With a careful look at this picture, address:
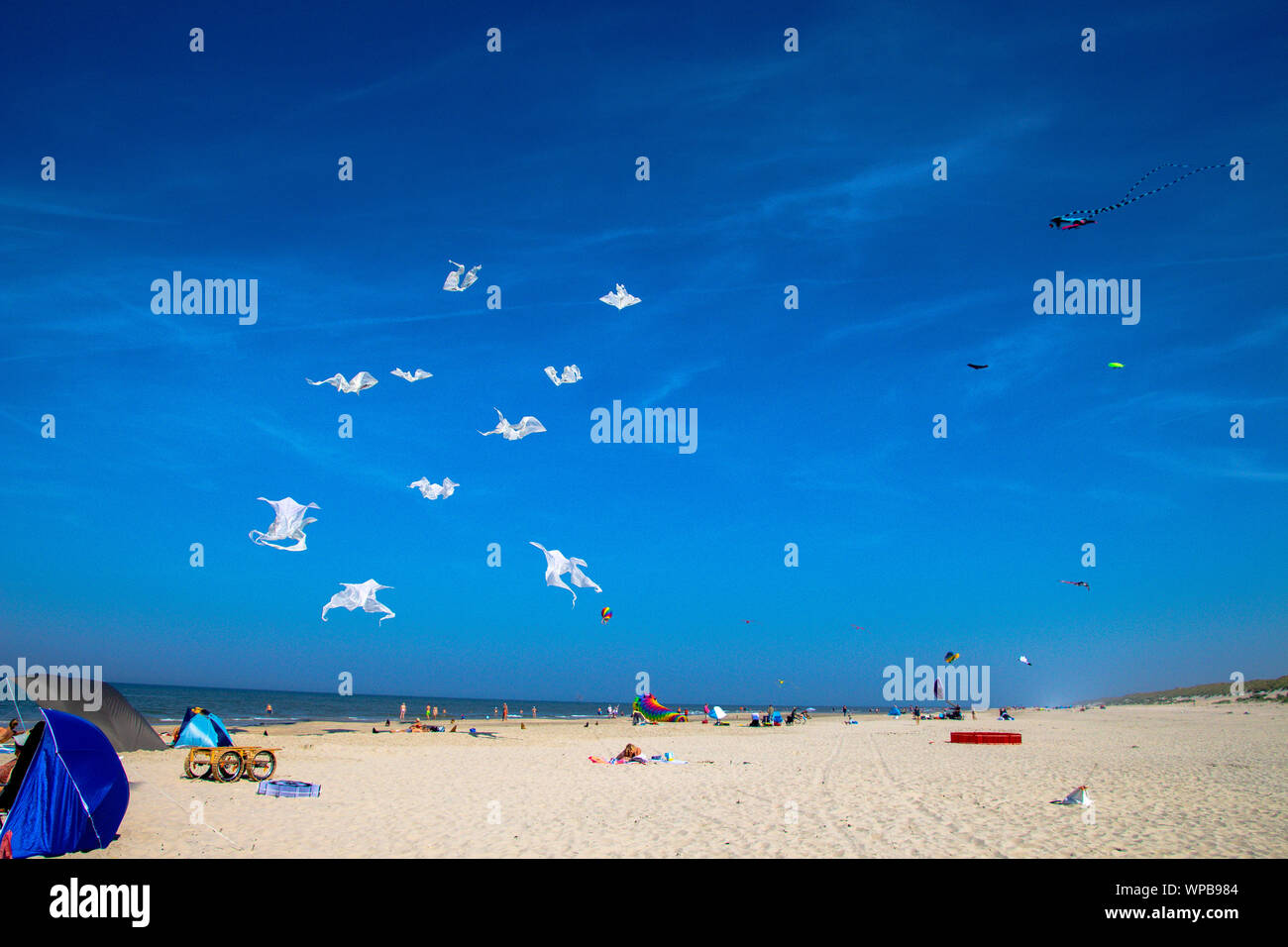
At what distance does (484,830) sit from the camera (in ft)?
32.2

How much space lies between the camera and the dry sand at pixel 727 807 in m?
8.84

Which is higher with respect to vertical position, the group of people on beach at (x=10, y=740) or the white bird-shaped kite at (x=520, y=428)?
the white bird-shaped kite at (x=520, y=428)

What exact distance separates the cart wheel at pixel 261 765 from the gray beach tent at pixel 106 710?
127 inches

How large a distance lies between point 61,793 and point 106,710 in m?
10.9

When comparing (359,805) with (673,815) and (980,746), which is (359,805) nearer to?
(673,815)

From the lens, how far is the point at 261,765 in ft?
45.2

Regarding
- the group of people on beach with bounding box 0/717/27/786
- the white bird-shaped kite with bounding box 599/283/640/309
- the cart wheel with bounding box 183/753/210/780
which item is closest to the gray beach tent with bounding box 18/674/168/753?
the group of people on beach with bounding box 0/717/27/786

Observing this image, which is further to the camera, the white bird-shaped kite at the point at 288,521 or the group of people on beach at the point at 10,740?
the white bird-shaped kite at the point at 288,521

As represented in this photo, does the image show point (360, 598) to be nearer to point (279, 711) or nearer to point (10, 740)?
point (10, 740)

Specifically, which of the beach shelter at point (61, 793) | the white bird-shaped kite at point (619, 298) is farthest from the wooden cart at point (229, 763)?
the white bird-shaped kite at point (619, 298)

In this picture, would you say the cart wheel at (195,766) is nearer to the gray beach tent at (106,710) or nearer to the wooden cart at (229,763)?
the wooden cart at (229,763)

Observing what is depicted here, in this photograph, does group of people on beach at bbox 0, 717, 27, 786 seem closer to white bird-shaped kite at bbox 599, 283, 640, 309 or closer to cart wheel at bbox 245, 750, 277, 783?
cart wheel at bbox 245, 750, 277, 783

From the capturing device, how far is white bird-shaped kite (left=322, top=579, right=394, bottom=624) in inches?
802
